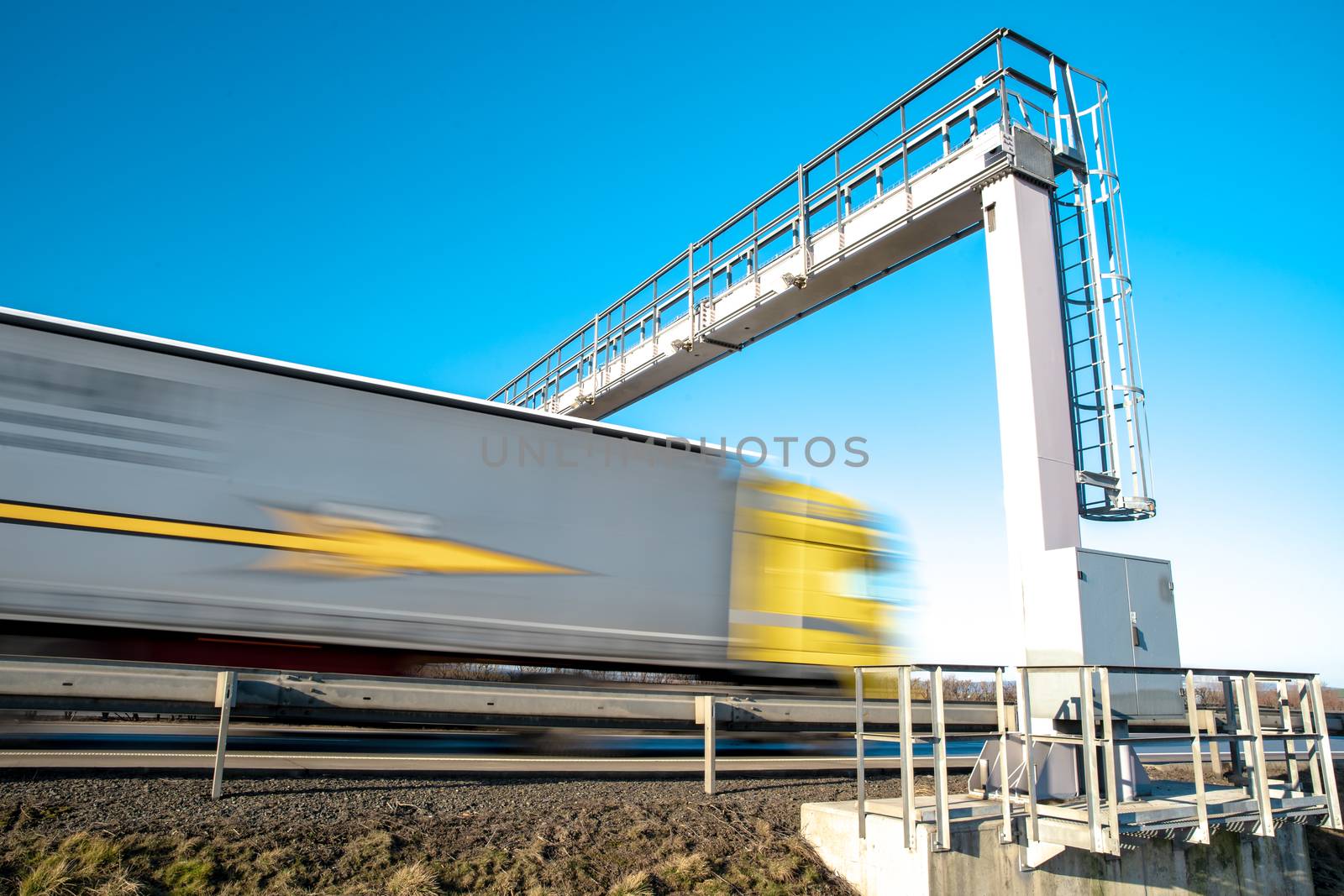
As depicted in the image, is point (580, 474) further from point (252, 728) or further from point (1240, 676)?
Answer: point (1240, 676)

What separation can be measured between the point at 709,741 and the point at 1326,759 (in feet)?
17.9

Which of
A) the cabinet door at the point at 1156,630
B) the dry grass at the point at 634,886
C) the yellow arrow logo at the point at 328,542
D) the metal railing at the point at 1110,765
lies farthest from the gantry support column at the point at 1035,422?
the yellow arrow logo at the point at 328,542

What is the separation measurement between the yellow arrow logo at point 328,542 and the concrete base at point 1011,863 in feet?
14.0

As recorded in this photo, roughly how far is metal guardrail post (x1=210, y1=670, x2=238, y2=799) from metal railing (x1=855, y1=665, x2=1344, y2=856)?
188 inches

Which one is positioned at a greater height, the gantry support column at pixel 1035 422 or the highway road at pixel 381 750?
the gantry support column at pixel 1035 422

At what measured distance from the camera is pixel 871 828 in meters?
7.07

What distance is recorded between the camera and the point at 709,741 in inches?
335

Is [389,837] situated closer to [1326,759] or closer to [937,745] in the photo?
[937,745]

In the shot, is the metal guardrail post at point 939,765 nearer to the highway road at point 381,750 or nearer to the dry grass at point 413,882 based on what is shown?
the highway road at point 381,750

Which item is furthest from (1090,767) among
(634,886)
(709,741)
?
(709,741)

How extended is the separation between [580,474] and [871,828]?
17.3 feet

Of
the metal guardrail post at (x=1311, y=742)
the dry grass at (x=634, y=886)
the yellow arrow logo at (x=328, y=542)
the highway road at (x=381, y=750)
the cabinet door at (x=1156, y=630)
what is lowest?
the dry grass at (x=634, y=886)

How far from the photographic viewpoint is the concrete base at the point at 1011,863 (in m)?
6.71

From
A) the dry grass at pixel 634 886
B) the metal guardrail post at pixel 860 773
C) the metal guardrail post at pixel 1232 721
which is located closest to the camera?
the dry grass at pixel 634 886
